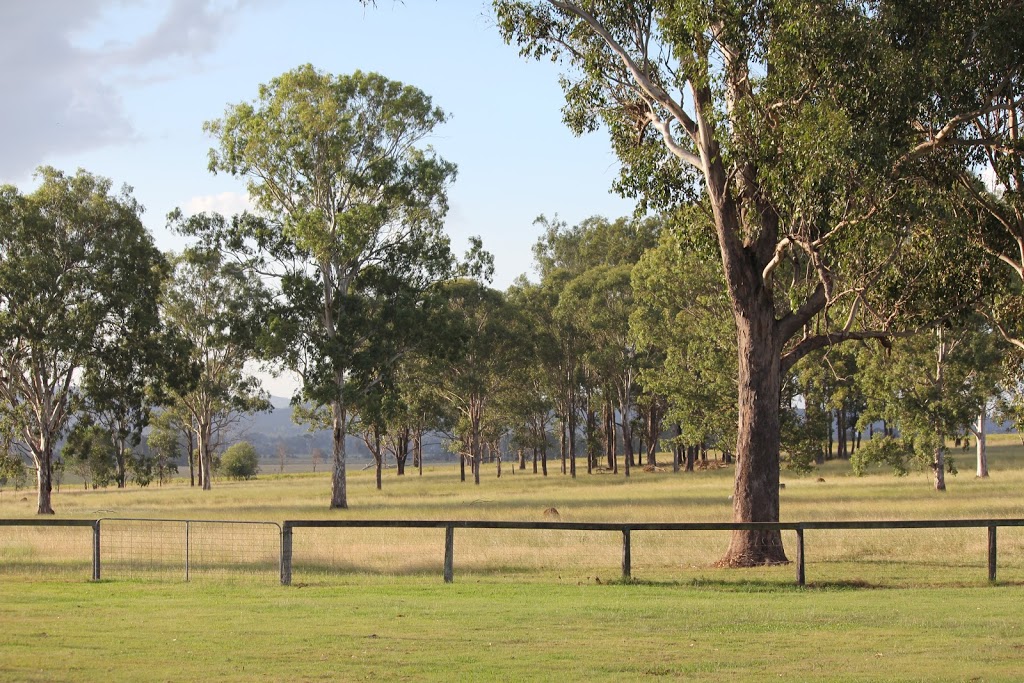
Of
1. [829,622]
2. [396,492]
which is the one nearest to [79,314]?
[396,492]

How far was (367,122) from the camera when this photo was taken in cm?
5338

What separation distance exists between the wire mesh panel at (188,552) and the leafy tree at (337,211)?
15.2 meters

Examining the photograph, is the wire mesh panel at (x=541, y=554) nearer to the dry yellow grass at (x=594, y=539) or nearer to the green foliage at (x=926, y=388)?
the dry yellow grass at (x=594, y=539)

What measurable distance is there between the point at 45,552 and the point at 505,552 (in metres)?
10.8

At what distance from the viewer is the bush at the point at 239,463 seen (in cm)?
12738

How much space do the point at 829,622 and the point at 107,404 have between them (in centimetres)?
4341

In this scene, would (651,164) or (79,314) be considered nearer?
(651,164)

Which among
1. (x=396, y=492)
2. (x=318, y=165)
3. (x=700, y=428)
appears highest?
(x=318, y=165)

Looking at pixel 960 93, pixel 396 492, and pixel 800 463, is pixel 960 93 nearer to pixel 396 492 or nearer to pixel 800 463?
pixel 800 463

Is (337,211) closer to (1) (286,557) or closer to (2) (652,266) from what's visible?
(2) (652,266)

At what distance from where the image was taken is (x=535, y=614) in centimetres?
1466

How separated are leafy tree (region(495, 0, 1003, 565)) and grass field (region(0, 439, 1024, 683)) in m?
4.23

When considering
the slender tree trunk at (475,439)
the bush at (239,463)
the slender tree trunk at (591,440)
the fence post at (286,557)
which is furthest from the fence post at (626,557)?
the bush at (239,463)

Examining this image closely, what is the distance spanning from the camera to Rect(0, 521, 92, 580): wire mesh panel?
2133 centimetres
